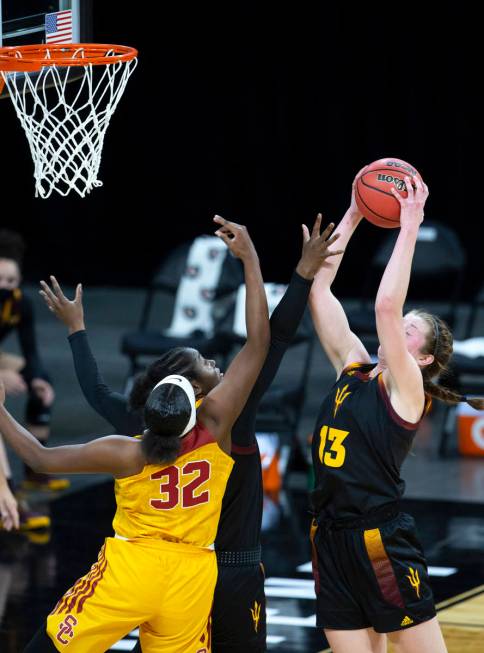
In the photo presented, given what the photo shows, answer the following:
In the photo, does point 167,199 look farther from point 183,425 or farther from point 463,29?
point 183,425

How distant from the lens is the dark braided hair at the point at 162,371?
484 centimetres

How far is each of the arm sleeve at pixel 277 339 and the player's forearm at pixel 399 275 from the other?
0.83 feet

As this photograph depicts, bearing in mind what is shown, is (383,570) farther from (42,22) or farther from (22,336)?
(22,336)

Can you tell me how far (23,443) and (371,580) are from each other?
125 centimetres

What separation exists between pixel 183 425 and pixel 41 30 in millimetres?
2541

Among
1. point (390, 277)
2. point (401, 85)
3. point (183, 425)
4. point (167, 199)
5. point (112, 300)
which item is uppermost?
point (390, 277)

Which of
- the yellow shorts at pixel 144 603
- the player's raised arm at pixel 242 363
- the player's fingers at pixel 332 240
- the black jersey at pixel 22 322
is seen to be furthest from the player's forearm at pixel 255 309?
the black jersey at pixel 22 322

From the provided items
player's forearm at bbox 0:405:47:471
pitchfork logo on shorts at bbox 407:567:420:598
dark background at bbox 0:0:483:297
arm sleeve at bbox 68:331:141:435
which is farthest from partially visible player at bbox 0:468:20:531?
dark background at bbox 0:0:483:297

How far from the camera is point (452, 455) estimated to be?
10.7 metres

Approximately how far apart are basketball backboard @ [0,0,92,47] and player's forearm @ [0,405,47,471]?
2.24 meters

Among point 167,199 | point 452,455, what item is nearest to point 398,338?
point 452,455

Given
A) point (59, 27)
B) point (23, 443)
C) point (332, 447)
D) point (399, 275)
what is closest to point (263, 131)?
point (59, 27)

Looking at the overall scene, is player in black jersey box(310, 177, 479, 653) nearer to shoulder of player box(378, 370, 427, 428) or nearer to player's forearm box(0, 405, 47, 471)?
shoulder of player box(378, 370, 427, 428)

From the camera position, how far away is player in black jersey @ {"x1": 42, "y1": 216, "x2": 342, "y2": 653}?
15.6ft
